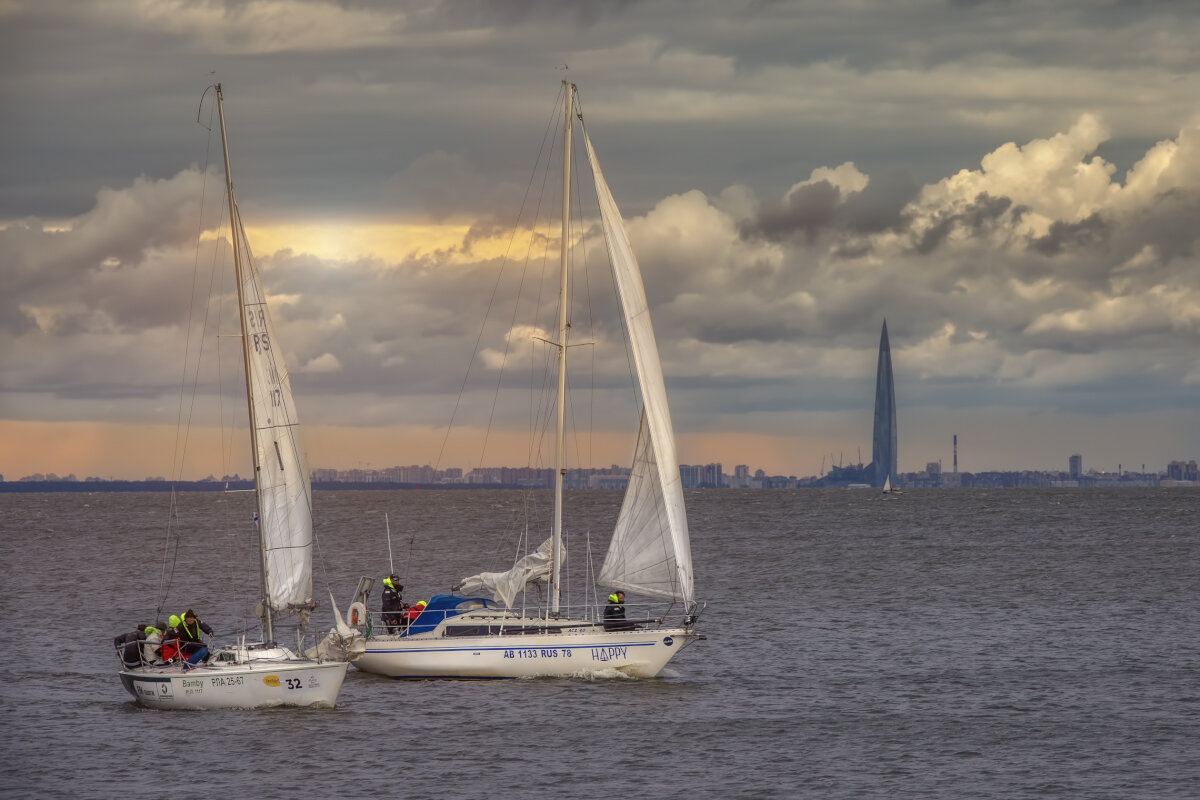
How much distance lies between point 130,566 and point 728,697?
66.4 m

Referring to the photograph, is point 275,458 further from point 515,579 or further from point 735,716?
point 735,716

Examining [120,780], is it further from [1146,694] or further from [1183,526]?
[1183,526]

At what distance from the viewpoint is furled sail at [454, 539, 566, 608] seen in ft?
150

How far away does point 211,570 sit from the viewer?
321 feet

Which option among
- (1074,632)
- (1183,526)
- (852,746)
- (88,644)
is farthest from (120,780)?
(1183,526)

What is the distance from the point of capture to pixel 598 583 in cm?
4509

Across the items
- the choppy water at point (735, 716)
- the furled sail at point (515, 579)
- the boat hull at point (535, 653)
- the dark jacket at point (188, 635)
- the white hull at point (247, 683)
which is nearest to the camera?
the choppy water at point (735, 716)

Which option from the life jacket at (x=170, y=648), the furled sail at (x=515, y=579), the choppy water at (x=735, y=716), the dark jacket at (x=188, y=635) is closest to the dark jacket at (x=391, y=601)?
the furled sail at (x=515, y=579)

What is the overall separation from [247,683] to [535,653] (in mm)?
9042

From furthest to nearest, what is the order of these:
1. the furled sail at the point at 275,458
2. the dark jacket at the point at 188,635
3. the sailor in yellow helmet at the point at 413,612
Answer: the sailor in yellow helmet at the point at 413,612 < the dark jacket at the point at 188,635 < the furled sail at the point at 275,458

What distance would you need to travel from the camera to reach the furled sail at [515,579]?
45812 mm

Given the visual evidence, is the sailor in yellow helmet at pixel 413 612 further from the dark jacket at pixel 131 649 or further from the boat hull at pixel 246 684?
the dark jacket at pixel 131 649

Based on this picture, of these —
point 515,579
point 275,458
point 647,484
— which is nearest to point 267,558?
point 275,458

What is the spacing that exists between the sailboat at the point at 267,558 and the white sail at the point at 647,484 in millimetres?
9724
